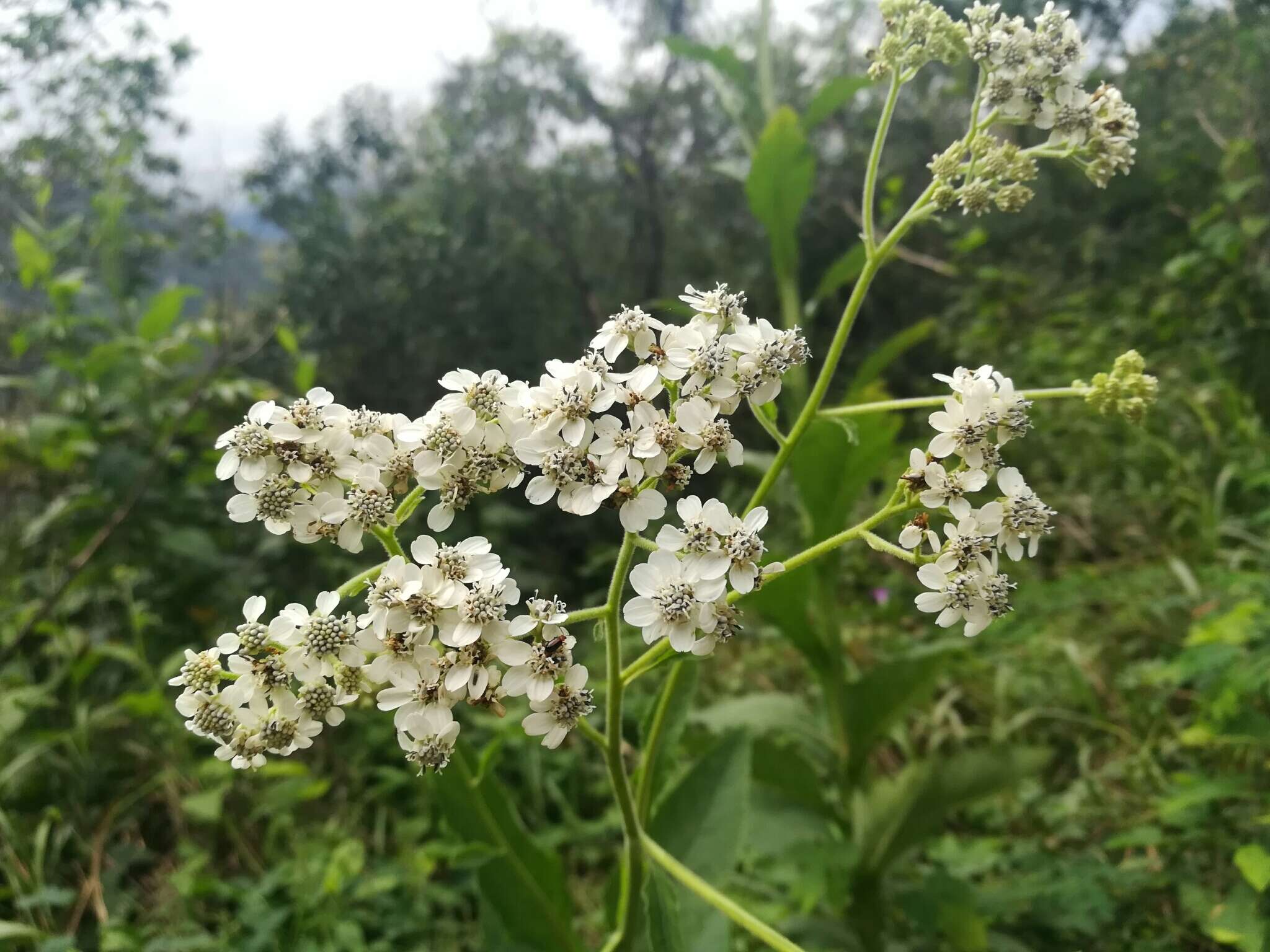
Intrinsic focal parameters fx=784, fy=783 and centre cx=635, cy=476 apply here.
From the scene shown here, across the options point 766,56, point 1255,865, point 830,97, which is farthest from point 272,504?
point 766,56

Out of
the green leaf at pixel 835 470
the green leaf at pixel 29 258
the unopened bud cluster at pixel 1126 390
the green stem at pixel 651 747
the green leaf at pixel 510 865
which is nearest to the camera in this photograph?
the unopened bud cluster at pixel 1126 390

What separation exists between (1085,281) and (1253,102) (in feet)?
3.43

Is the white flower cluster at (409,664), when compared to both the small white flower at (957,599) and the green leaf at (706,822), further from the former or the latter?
the green leaf at (706,822)

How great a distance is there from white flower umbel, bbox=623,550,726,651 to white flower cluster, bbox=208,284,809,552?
0.05 metres

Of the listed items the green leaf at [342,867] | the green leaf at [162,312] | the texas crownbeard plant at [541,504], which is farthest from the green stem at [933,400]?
the green leaf at [162,312]

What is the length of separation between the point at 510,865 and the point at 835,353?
30.2 inches

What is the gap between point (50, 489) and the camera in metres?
2.23

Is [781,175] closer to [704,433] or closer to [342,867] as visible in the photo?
[704,433]

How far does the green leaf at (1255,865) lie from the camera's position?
1.03 m

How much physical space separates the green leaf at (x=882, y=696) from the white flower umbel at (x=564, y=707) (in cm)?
91

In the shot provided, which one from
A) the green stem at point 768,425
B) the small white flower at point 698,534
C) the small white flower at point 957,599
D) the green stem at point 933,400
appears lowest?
the small white flower at point 698,534

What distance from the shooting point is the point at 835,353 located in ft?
2.59

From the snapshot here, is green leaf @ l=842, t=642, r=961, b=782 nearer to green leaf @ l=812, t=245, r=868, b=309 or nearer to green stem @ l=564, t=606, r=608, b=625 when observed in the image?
green leaf @ l=812, t=245, r=868, b=309

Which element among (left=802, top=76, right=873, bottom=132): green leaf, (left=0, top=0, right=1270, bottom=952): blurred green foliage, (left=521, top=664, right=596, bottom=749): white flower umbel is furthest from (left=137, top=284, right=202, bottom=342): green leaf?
(left=521, top=664, right=596, bottom=749): white flower umbel
